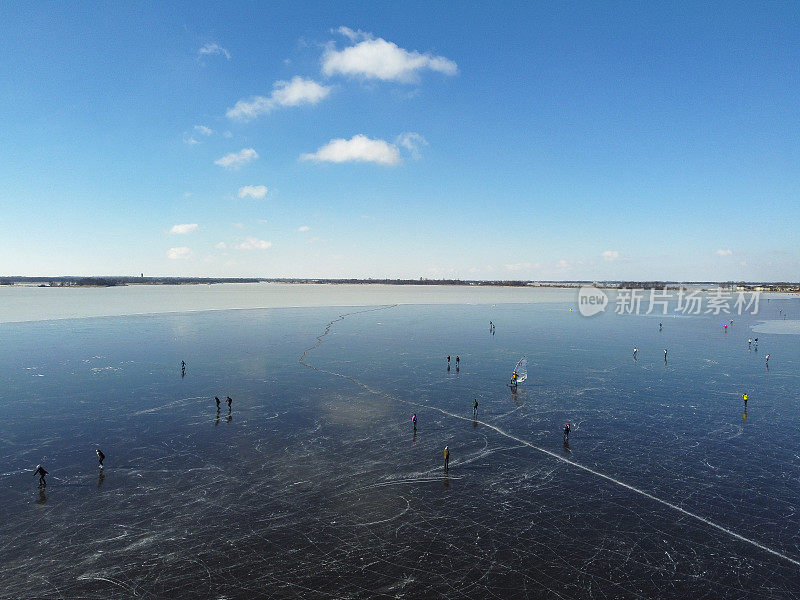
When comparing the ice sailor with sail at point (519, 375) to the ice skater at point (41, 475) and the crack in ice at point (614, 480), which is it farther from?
the ice skater at point (41, 475)

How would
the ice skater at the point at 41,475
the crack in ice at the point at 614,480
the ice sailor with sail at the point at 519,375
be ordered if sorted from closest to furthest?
the crack in ice at the point at 614,480 → the ice skater at the point at 41,475 → the ice sailor with sail at the point at 519,375

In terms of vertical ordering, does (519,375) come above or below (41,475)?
above

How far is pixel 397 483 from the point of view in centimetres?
2394

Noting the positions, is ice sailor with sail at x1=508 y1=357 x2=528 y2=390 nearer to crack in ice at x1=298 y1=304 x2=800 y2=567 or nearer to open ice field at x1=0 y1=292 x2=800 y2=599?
open ice field at x1=0 y1=292 x2=800 y2=599

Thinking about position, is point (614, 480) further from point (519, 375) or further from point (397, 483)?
point (519, 375)

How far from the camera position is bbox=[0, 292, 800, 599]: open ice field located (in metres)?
17.0

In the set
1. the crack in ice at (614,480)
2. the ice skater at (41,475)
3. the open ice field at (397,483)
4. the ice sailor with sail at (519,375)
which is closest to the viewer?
the open ice field at (397,483)

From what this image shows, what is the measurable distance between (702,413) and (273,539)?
3472 cm

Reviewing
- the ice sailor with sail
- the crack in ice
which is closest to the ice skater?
the crack in ice

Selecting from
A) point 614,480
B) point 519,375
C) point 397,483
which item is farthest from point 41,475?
point 519,375

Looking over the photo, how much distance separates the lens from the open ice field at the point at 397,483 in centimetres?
1703

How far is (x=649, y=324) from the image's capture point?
104 metres

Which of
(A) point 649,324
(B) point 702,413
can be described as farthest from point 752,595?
(A) point 649,324

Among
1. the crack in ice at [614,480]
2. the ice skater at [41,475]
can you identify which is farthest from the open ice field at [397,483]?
the ice skater at [41,475]
